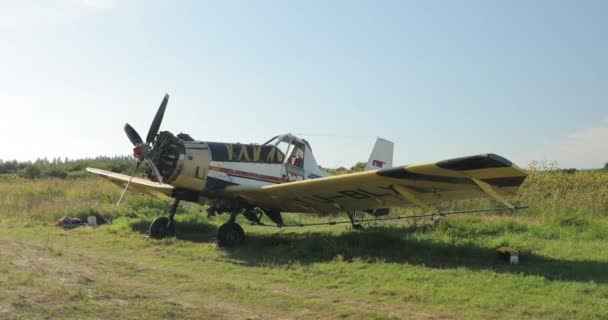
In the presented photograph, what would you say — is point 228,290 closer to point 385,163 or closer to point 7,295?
point 7,295

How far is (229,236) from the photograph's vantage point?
33.4ft

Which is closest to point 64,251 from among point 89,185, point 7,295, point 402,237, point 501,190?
point 7,295

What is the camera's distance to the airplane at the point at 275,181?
7.38 meters

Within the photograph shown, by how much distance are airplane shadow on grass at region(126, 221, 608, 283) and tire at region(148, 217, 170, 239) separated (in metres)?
0.93

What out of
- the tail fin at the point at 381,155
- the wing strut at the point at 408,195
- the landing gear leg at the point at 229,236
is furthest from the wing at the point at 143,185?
the wing strut at the point at 408,195

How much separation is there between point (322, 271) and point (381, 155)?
6587 millimetres

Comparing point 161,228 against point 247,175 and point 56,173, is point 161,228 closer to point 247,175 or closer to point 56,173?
point 247,175

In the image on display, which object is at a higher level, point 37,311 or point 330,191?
point 330,191

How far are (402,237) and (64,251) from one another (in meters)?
6.22

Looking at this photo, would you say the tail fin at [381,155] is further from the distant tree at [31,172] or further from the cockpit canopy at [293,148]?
the distant tree at [31,172]

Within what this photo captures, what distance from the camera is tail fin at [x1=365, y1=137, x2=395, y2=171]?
13.5m

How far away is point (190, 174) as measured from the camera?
33.7 ft

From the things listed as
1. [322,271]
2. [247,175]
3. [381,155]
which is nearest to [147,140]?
[247,175]

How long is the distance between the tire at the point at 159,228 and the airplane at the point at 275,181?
0.07 feet
